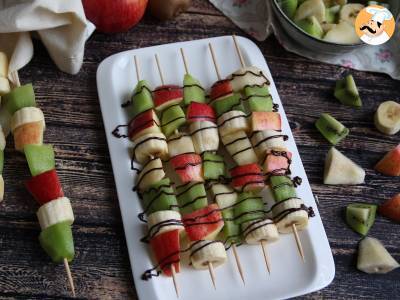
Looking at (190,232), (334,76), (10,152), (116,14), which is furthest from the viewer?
(334,76)

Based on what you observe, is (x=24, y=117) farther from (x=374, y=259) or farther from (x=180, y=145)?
(x=374, y=259)

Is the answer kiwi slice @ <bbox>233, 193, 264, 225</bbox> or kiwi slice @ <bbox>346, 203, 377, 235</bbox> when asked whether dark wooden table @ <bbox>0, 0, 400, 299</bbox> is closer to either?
kiwi slice @ <bbox>346, 203, 377, 235</bbox>

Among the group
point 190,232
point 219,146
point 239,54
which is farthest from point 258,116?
point 190,232

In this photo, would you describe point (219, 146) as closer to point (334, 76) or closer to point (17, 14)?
point (334, 76)

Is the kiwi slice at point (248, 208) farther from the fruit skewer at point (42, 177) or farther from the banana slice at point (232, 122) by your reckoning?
the fruit skewer at point (42, 177)

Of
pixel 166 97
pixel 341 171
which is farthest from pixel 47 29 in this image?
pixel 341 171

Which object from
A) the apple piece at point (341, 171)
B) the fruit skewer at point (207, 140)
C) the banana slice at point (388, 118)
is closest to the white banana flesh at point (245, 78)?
the fruit skewer at point (207, 140)

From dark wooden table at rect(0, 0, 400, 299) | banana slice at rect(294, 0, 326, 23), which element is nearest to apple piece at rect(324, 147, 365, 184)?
dark wooden table at rect(0, 0, 400, 299)
